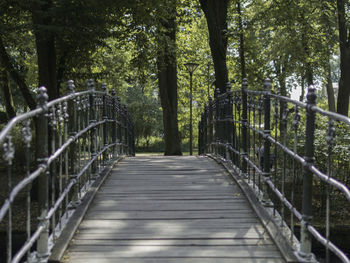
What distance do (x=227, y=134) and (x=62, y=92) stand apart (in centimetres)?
1163

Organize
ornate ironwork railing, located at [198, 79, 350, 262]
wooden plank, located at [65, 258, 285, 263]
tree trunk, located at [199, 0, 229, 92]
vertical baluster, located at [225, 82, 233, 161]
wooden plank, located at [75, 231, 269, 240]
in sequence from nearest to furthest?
ornate ironwork railing, located at [198, 79, 350, 262]
wooden plank, located at [65, 258, 285, 263]
wooden plank, located at [75, 231, 269, 240]
vertical baluster, located at [225, 82, 233, 161]
tree trunk, located at [199, 0, 229, 92]

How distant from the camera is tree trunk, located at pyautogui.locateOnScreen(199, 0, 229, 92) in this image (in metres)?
11.5

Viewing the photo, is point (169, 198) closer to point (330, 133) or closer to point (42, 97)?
point (42, 97)

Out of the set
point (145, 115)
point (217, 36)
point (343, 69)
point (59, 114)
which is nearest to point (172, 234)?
point (59, 114)

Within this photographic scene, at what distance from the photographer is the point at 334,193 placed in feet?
34.4

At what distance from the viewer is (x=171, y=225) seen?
14.6ft

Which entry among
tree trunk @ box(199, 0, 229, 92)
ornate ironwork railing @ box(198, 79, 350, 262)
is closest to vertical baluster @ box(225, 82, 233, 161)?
ornate ironwork railing @ box(198, 79, 350, 262)

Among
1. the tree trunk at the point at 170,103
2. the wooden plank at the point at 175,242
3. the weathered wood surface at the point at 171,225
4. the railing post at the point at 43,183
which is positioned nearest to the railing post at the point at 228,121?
the weathered wood surface at the point at 171,225

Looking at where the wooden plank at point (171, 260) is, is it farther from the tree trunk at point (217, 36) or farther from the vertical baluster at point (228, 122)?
the tree trunk at point (217, 36)

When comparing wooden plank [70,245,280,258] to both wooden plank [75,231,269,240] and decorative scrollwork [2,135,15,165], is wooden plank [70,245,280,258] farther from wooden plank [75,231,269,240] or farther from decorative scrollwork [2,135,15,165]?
decorative scrollwork [2,135,15,165]

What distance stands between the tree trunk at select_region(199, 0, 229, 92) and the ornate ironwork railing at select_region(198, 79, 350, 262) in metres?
1.58

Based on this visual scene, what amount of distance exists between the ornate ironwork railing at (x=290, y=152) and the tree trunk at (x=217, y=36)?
1576 millimetres

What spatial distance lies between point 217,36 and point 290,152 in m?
8.17

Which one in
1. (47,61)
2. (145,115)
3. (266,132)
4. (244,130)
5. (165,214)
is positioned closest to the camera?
(165,214)
